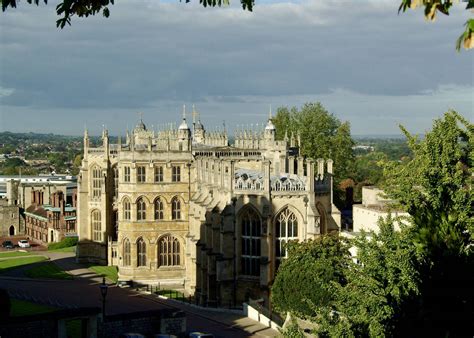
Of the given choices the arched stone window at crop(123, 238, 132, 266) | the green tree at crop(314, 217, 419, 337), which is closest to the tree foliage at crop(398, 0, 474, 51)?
the green tree at crop(314, 217, 419, 337)

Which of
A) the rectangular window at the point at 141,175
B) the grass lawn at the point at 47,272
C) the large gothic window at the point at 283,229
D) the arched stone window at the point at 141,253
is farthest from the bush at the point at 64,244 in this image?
the large gothic window at the point at 283,229

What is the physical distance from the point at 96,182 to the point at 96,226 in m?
3.67

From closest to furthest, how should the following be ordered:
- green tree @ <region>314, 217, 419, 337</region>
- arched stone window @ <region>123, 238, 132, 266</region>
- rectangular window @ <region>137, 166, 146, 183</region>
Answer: green tree @ <region>314, 217, 419, 337</region> → rectangular window @ <region>137, 166, 146, 183</region> → arched stone window @ <region>123, 238, 132, 266</region>

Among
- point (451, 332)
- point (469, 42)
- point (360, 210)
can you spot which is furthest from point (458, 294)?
point (360, 210)

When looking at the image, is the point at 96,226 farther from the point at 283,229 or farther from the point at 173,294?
the point at 283,229

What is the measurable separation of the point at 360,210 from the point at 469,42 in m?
43.1

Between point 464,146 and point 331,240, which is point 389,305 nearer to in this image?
point 464,146

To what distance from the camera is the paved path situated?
39.2 metres

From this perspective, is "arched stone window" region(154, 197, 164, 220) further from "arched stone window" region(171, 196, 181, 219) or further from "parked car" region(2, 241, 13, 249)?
"parked car" region(2, 241, 13, 249)

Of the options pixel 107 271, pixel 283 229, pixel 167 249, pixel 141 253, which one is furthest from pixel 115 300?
pixel 283 229

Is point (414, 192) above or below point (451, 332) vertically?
above

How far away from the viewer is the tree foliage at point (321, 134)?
77.9 m

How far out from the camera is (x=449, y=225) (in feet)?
57.7

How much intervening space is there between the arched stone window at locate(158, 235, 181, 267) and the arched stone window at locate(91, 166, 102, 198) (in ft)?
33.1
